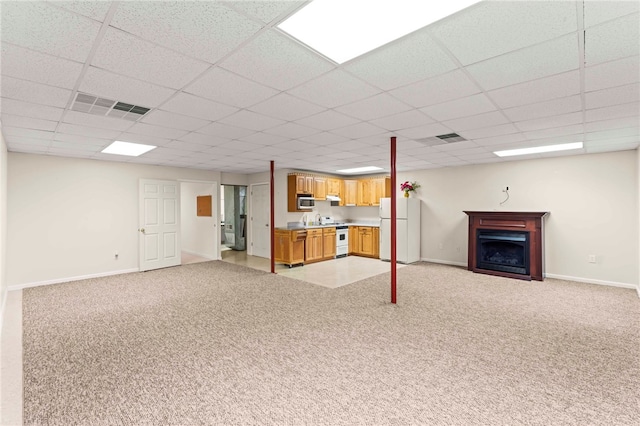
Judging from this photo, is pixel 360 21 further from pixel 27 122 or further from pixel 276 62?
pixel 27 122

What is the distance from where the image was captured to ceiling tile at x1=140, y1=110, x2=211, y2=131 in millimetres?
3283

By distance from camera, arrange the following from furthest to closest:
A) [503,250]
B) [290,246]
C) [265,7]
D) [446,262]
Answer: [446,262], [290,246], [503,250], [265,7]

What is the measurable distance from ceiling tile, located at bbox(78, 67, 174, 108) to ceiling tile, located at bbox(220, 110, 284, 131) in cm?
76

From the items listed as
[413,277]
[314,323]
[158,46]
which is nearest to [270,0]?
[158,46]

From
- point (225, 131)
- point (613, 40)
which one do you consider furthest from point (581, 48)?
point (225, 131)

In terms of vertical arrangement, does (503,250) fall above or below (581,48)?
below

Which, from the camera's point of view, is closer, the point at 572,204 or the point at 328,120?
the point at 328,120

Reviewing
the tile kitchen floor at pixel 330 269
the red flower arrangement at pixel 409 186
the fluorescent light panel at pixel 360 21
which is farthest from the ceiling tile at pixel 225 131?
the red flower arrangement at pixel 409 186

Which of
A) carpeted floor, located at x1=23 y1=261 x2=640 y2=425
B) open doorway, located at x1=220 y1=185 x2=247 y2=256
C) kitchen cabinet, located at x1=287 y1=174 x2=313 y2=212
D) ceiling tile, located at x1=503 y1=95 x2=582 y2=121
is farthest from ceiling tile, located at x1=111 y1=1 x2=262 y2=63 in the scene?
open doorway, located at x1=220 y1=185 x2=247 y2=256

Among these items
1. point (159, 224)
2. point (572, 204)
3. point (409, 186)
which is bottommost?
point (159, 224)

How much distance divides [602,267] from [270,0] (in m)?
7.13

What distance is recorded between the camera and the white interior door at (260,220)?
854 centimetres

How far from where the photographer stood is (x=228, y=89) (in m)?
2.62

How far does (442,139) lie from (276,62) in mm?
3264
